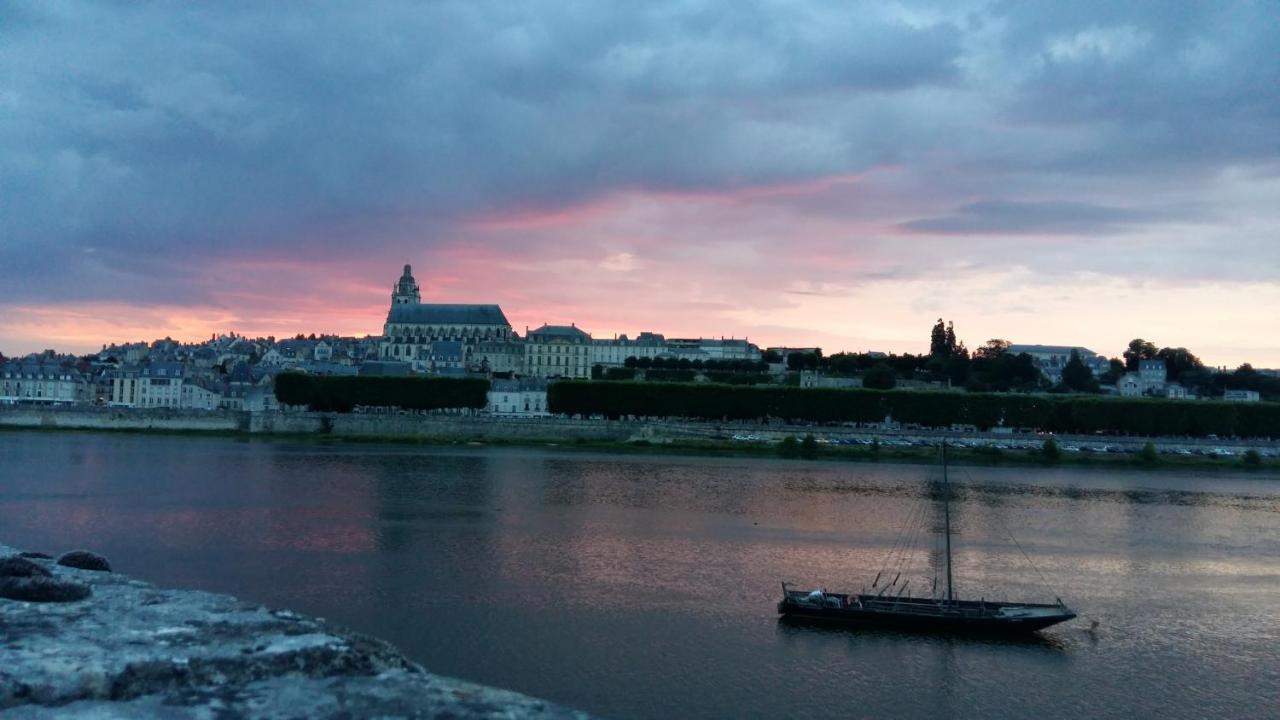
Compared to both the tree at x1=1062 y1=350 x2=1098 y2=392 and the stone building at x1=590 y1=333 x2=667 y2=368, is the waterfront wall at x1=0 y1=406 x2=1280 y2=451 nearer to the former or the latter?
the tree at x1=1062 y1=350 x2=1098 y2=392

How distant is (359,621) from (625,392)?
52.4 m

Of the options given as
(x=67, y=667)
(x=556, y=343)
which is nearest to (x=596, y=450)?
(x=556, y=343)

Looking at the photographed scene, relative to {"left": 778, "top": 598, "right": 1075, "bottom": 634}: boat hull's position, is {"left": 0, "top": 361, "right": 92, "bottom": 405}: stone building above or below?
above

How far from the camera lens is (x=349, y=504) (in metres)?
33.3

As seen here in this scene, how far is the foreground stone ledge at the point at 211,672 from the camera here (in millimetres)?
4430

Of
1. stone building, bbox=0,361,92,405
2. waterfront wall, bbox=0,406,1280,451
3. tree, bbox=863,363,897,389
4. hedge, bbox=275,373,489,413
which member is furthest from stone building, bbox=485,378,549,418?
stone building, bbox=0,361,92,405

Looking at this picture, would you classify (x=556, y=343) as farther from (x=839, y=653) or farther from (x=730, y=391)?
(x=839, y=653)

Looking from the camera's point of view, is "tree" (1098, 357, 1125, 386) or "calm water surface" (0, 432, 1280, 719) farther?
"tree" (1098, 357, 1125, 386)

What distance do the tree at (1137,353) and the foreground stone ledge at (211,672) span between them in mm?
131289

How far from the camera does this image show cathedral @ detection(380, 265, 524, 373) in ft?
347

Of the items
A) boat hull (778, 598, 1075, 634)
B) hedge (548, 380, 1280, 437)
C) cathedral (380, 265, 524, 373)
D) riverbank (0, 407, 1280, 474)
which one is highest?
cathedral (380, 265, 524, 373)

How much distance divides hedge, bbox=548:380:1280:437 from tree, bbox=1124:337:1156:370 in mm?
54463

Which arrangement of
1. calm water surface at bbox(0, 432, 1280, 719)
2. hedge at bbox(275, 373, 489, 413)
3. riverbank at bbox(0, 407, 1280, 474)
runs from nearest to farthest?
calm water surface at bbox(0, 432, 1280, 719) → riverbank at bbox(0, 407, 1280, 474) → hedge at bbox(275, 373, 489, 413)

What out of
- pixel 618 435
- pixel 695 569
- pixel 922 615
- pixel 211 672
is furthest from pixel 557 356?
Result: pixel 211 672
